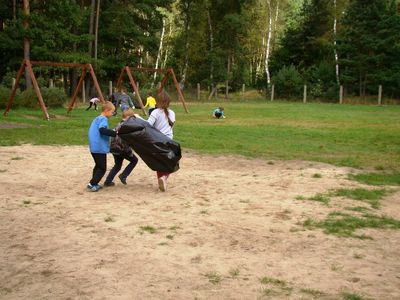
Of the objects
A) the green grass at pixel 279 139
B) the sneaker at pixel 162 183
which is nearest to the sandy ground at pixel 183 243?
the sneaker at pixel 162 183

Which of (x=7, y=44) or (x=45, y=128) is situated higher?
(x=7, y=44)

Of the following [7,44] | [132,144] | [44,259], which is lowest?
[44,259]

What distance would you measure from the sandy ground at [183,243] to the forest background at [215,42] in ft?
77.8

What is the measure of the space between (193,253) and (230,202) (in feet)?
7.72

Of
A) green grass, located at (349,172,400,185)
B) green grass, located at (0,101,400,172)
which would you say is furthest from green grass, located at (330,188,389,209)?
green grass, located at (0,101,400,172)

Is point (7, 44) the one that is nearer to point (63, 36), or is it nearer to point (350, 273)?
point (63, 36)

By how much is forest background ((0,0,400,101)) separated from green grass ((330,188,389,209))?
81.0 ft

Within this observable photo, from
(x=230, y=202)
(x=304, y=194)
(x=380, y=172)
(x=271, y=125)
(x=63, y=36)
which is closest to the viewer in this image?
(x=230, y=202)

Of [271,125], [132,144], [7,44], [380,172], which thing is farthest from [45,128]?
[7,44]

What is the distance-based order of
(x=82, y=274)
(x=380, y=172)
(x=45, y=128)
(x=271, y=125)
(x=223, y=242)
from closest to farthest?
(x=82, y=274) → (x=223, y=242) → (x=380, y=172) → (x=45, y=128) → (x=271, y=125)

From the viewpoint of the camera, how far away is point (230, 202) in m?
7.37

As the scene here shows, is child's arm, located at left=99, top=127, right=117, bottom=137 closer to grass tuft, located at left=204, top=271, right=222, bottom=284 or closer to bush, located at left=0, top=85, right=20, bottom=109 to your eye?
grass tuft, located at left=204, top=271, right=222, bottom=284

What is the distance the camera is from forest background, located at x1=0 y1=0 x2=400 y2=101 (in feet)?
108

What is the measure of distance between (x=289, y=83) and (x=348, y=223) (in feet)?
136
